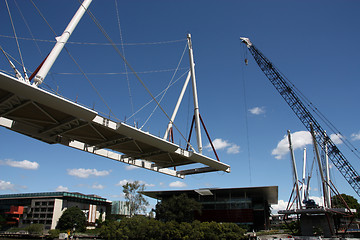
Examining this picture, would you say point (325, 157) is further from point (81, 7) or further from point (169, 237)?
point (81, 7)

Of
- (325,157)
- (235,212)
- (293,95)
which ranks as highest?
(293,95)

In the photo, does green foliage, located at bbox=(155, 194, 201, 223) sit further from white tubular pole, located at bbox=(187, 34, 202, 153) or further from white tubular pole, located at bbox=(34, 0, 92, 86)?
white tubular pole, located at bbox=(34, 0, 92, 86)

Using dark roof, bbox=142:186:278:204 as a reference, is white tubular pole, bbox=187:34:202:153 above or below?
above

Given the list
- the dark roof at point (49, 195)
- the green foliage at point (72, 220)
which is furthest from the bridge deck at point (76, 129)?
the dark roof at point (49, 195)

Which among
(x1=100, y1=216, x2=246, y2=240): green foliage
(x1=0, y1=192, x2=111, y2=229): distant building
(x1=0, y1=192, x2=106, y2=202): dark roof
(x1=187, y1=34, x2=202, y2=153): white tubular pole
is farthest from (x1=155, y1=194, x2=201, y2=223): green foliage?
(x1=0, y1=192, x2=106, y2=202): dark roof

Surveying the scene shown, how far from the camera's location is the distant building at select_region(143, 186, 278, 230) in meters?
70.5

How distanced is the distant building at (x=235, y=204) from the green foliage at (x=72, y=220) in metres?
21.9

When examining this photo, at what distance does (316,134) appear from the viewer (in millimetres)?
63000

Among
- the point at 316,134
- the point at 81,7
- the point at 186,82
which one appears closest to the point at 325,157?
the point at 316,134

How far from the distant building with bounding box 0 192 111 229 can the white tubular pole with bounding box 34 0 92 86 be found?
69020 mm

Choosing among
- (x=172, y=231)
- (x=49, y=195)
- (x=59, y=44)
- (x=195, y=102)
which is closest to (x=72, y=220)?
(x=49, y=195)

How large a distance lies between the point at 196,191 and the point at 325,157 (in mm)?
32787

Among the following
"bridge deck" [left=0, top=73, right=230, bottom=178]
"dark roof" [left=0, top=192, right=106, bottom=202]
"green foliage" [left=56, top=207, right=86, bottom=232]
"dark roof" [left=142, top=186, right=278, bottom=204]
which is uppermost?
"bridge deck" [left=0, top=73, right=230, bottom=178]

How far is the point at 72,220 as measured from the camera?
73.9 metres
